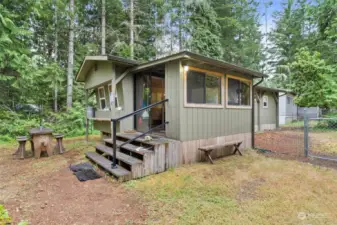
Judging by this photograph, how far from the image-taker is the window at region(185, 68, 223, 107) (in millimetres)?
5035

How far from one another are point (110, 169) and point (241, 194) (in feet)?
8.72

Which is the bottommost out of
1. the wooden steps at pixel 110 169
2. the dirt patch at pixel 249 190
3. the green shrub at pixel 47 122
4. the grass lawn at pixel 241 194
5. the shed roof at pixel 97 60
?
the dirt patch at pixel 249 190

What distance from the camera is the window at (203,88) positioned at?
5.04 meters

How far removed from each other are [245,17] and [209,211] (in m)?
17.7

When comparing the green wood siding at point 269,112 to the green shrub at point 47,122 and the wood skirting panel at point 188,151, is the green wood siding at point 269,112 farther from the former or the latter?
the green shrub at point 47,122

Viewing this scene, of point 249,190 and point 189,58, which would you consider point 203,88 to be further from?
point 249,190

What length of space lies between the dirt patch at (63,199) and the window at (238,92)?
439 centimetres

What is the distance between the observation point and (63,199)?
3176mm

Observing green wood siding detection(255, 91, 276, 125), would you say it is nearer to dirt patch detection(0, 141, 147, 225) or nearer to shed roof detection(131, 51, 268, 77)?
shed roof detection(131, 51, 268, 77)

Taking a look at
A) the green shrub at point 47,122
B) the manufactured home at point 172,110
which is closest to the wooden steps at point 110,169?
the manufactured home at point 172,110

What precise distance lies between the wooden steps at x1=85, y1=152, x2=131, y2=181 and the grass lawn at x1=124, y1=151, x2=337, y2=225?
166 millimetres

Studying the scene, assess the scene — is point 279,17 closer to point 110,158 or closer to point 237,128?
point 237,128

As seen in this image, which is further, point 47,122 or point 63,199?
point 47,122

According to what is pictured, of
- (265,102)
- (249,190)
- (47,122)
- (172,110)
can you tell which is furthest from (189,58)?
(265,102)
